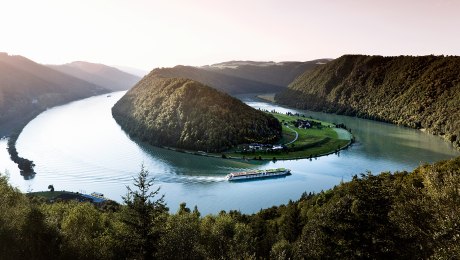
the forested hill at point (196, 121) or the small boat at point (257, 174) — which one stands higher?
the forested hill at point (196, 121)

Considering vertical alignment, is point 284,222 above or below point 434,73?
below

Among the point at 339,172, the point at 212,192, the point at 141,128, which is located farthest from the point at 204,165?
the point at 141,128

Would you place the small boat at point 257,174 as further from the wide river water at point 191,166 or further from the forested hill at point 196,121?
the forested hill at point 196,121

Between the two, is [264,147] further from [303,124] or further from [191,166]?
[303,124]

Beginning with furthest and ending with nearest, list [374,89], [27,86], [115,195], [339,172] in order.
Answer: [27,86] < [374,89] < [339,172] < [115,195]

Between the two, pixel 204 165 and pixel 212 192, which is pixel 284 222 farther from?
pixel 204 165

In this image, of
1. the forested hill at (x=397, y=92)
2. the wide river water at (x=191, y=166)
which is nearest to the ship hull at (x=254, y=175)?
the wide river water at (x=191, y=166)

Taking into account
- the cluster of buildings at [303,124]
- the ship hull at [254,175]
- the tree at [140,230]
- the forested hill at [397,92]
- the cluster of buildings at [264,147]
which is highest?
the forested hill at [397,92]

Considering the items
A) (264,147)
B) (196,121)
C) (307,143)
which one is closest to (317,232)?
(264,147)
